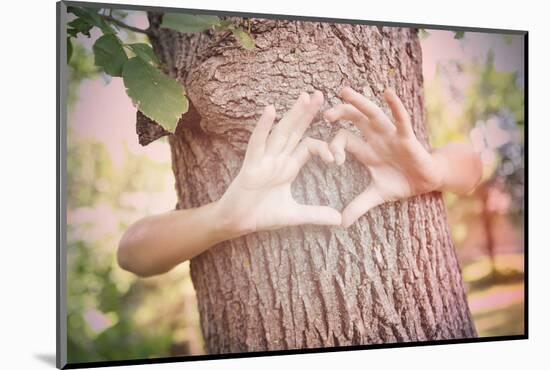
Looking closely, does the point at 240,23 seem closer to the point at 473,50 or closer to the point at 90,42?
the point at 90,42

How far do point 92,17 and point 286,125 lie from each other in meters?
0.81

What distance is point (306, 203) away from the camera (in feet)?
12.0

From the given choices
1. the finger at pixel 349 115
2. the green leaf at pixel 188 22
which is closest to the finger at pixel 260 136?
the finger at pixel 349 115

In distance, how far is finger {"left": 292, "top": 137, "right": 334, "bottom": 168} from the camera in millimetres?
3646

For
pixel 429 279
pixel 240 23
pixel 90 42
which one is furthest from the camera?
pixel 429 279

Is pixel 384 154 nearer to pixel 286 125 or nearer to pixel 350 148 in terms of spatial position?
pixel 350 148

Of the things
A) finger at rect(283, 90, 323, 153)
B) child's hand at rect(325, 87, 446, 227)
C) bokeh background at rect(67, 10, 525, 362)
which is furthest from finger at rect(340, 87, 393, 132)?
bokeh background at rect(67, 10, 525, 362)

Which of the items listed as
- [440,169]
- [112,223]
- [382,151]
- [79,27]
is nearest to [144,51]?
[79,27]

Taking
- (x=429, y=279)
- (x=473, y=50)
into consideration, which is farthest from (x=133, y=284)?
(x=473, y=50)

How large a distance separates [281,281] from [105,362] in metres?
0.71

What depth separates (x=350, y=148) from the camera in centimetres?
373

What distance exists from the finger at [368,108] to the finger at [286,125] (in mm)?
173

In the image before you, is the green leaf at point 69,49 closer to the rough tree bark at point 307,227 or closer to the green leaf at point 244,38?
the rough tree bark at point 307,227

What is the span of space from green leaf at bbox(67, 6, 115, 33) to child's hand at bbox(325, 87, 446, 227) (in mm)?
892
